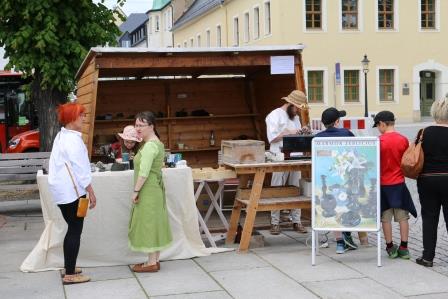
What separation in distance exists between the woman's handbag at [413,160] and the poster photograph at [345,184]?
323mm

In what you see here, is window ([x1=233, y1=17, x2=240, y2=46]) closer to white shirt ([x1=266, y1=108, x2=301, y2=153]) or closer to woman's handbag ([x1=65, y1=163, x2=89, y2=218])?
white shirt ([x1=266, y1=108, x2=301, y2=153])

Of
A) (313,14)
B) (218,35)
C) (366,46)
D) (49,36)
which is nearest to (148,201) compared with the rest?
(49,36)

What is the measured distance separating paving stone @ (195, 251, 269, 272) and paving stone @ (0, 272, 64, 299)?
154cm

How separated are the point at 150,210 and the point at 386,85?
36.4 meters

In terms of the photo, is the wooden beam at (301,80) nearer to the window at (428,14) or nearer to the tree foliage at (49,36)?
the tree foliage at (49,36)

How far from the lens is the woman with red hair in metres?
6.79

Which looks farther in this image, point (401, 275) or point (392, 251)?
point (392, 251)

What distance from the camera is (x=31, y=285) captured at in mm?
7004

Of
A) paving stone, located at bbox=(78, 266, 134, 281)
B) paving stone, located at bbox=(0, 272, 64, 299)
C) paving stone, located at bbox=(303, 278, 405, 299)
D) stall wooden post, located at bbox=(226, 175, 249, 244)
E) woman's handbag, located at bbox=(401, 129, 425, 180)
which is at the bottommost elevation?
paving stone, located at bbox=(78, 266, 134, 281)

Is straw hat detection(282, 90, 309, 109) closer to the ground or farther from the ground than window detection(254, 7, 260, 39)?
closer to the ground

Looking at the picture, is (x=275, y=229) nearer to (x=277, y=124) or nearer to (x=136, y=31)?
(x=277, y=124)

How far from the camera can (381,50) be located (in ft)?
136

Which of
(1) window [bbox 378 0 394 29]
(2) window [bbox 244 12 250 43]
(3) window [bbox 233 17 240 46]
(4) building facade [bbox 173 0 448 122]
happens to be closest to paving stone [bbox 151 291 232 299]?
(4) building facade [bbox 173 0 448 122]

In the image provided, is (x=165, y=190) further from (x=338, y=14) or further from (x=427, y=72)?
(x=427, y=72)
